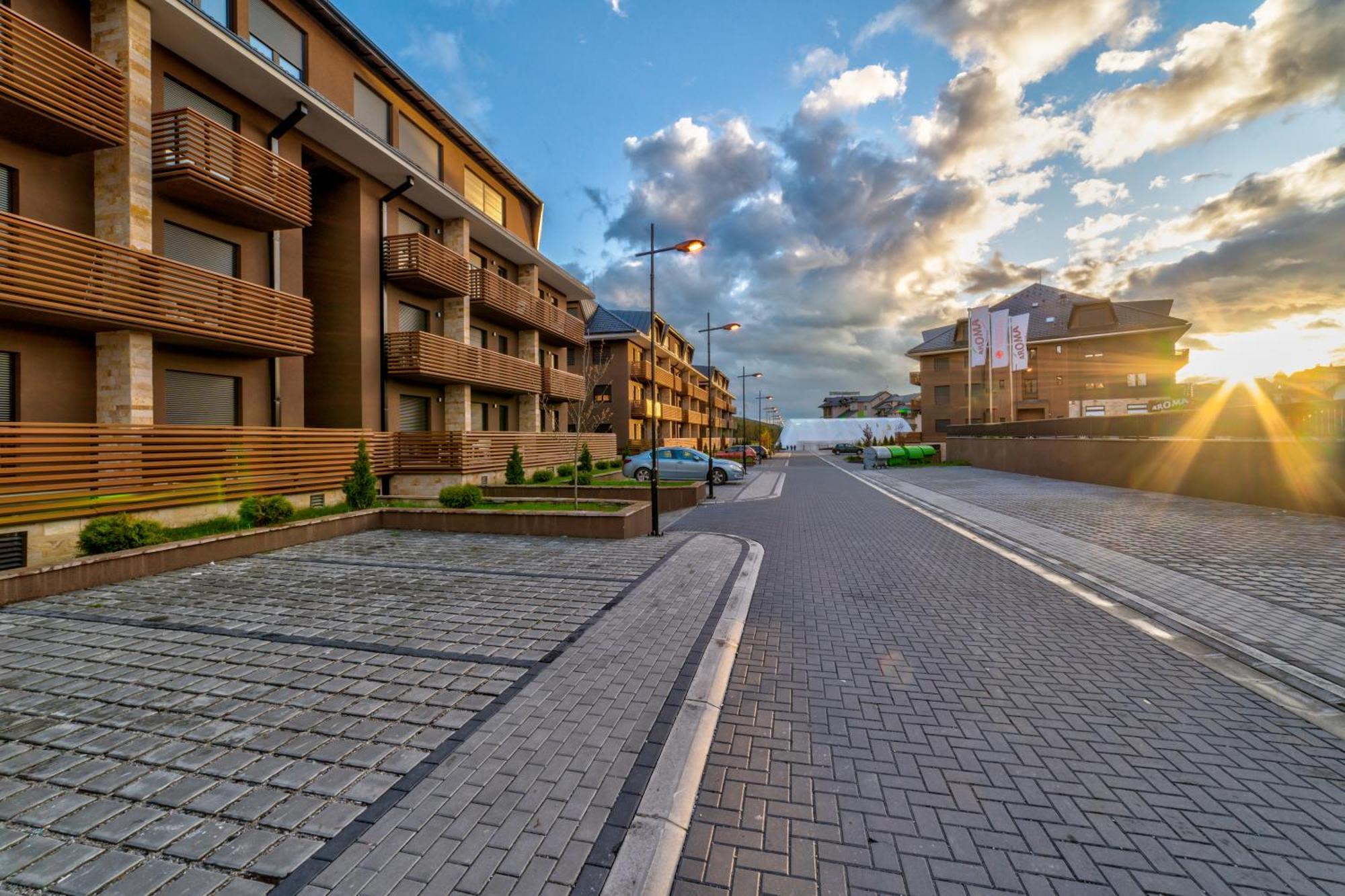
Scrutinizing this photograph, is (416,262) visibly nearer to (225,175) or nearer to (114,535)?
(225,175)

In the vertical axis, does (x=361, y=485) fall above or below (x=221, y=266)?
below

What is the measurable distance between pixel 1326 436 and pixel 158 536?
22.2 meters

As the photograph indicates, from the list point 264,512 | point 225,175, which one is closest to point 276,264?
point 225,175

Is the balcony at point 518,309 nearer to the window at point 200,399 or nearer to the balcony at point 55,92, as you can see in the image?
the window at point 200,399

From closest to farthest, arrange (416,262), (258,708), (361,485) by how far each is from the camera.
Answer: (258,708), (361,485), (416,262)

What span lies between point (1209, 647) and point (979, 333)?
35748mm

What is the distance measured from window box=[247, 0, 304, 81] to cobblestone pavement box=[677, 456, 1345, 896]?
16.4 meters

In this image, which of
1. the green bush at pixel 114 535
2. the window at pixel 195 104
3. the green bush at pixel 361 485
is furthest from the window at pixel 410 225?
the green bush at pixel 114 535

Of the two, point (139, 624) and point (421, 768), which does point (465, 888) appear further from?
point (139, 624)

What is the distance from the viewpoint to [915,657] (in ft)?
15.4

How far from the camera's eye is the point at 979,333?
117 feet

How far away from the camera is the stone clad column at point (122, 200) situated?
927 centimetres

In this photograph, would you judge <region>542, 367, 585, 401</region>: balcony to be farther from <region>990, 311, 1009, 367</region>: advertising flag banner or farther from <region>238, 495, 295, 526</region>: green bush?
<region>990, 311, 1009, 367</region>: advertising flag banner

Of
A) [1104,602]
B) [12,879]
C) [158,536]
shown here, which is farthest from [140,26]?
[1104,602]
